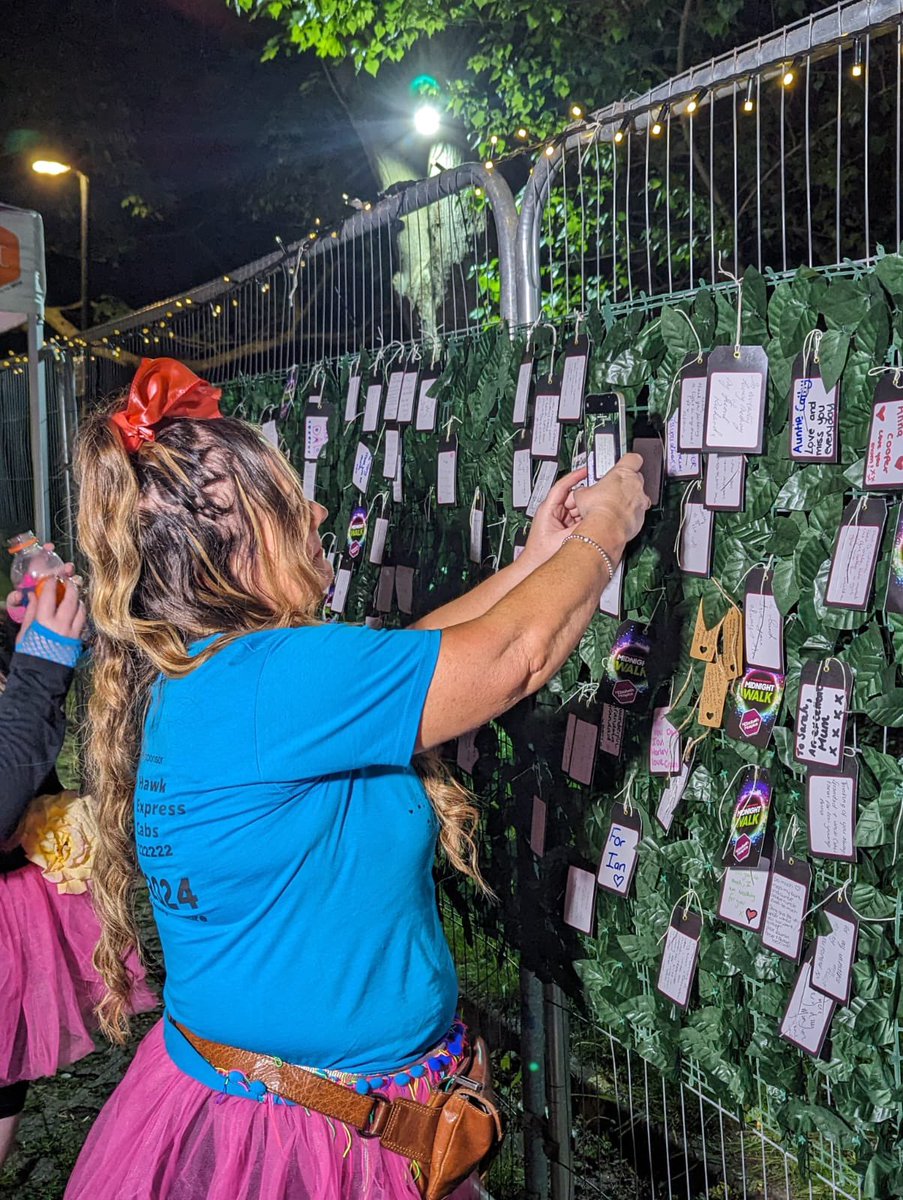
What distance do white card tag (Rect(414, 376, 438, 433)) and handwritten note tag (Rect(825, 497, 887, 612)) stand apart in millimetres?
1510

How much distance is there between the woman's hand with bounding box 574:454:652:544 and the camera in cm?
172

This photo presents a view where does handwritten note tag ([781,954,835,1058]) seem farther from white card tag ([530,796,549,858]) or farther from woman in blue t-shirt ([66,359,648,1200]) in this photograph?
white card tag ([530,796,549,858])

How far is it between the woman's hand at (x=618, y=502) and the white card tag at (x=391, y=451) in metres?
1.44

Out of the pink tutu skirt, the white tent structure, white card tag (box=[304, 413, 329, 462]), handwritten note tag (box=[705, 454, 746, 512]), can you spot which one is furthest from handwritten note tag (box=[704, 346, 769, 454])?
the white tent structure

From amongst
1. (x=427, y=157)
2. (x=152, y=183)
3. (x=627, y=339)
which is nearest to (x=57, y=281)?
(x=152, y=183)

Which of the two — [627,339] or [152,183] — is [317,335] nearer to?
[627,339]

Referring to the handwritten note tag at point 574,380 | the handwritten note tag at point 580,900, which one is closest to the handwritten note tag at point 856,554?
the handwritten note tag at point 574,380

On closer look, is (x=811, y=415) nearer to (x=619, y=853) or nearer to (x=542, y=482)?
(x=542, y=482)

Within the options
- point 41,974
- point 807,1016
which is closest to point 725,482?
point 807,1016

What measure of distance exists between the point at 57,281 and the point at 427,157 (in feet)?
32.7

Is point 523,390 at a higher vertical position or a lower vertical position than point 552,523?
higher

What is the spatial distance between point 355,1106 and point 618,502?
39.9 inches

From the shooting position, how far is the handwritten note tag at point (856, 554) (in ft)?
5.48

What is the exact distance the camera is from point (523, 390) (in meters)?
2.53
